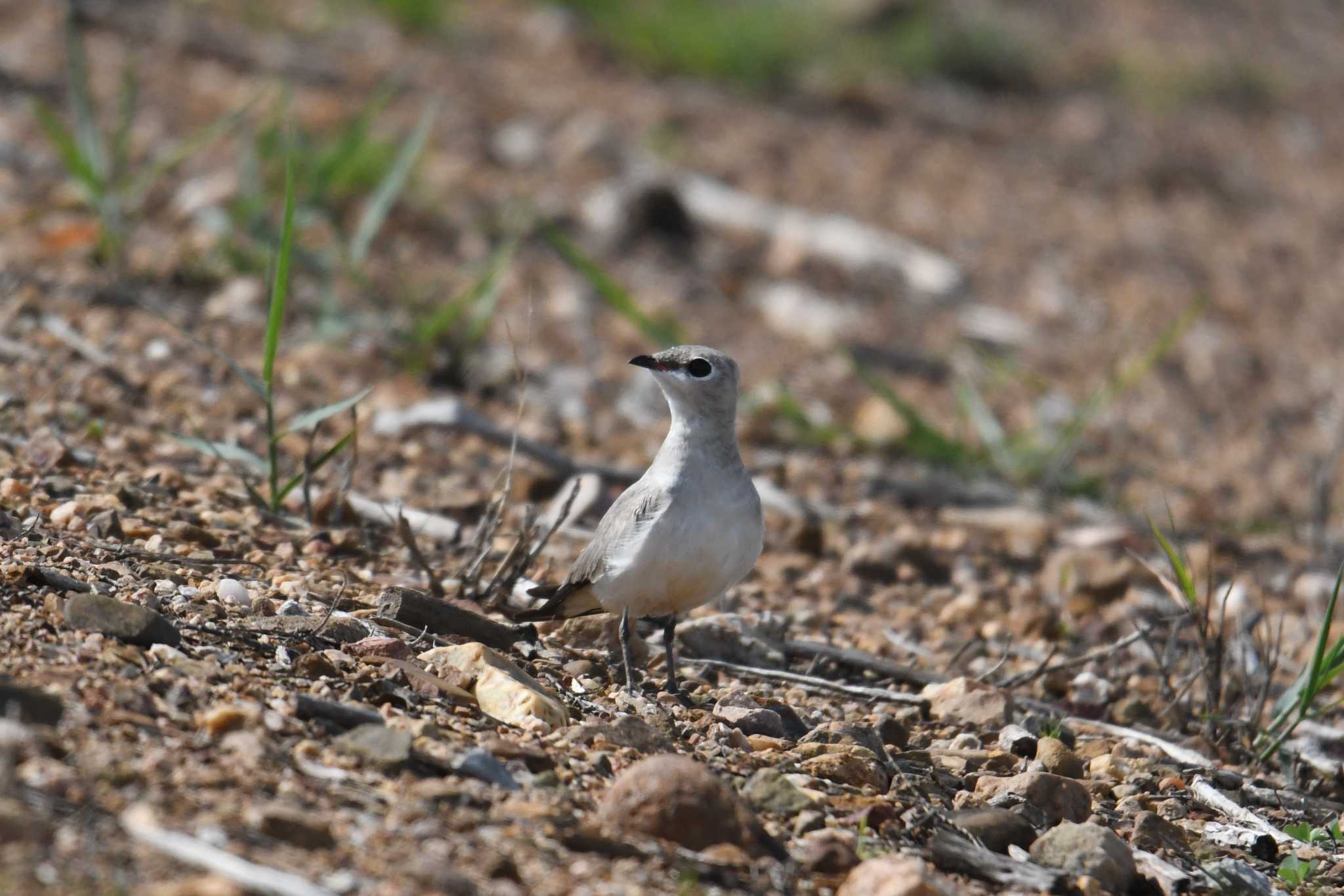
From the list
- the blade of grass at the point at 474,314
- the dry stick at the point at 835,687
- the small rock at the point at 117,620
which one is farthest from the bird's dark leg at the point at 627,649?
the blade of grass at the point at 474,314

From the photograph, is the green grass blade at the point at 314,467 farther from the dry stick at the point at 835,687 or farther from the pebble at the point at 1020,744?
the pebble at the point at 1020,744

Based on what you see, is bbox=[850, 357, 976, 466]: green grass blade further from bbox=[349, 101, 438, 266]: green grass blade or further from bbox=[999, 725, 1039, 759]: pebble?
bbox=[999, 725, 1039, 759]: pebble

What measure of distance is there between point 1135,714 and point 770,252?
4907 millimetres

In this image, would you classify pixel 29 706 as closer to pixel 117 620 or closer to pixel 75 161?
pixel 117 620

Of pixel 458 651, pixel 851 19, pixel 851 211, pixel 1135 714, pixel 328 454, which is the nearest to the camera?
pixel 458 651

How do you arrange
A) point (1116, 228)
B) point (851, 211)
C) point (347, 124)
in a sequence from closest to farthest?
point (347, 124) < point (851, 211) < point (1116, 228)

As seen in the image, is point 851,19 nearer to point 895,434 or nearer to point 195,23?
point 195,23

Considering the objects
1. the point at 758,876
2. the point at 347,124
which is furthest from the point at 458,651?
the point at 347,124

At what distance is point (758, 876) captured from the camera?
304 cm

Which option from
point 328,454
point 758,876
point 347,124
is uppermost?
point 347,124

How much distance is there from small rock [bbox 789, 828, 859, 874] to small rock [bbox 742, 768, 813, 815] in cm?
14

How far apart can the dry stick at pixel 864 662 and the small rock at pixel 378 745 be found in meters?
1.74

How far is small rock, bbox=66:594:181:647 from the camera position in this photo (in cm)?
337

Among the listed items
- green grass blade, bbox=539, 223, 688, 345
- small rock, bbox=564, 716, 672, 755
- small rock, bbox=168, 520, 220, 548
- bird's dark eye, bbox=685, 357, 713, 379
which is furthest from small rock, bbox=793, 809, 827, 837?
green grass blade, bbox=539, 223, 688, 345
